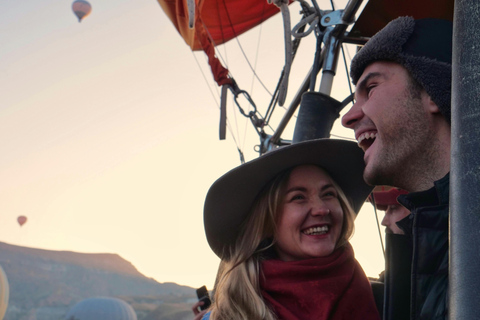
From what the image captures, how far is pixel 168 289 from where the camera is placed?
332 ft

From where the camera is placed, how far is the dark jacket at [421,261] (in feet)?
3.19

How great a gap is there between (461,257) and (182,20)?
9302 millimetres

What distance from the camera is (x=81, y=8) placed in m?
29.3

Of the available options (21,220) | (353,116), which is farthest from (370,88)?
(21,220)

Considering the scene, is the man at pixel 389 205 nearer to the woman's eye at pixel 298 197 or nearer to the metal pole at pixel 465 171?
the woman's eye at pixel 298 197

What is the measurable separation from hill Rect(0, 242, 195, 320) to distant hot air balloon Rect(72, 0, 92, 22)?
49406 mm

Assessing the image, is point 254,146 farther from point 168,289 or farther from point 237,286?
point 168,289

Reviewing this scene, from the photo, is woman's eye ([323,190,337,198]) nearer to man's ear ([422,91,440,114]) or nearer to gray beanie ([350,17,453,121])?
gray beanie ([350,17,453,121])

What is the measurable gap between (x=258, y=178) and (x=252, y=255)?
0.29 m

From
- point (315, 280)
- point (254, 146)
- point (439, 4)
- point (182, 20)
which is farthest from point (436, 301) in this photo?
point (182, 20)

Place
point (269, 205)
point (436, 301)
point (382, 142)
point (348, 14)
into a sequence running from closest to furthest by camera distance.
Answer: point (436, 301) < point (382, 142) < point (269, 205) < point (348, 14)

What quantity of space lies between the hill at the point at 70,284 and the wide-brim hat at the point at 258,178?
7141cm

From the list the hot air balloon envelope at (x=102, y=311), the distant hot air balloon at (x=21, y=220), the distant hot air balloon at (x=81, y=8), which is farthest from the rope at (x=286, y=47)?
the hot air balloon envelope at (x=102, y=311)

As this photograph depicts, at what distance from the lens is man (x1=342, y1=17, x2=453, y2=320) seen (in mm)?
1023
